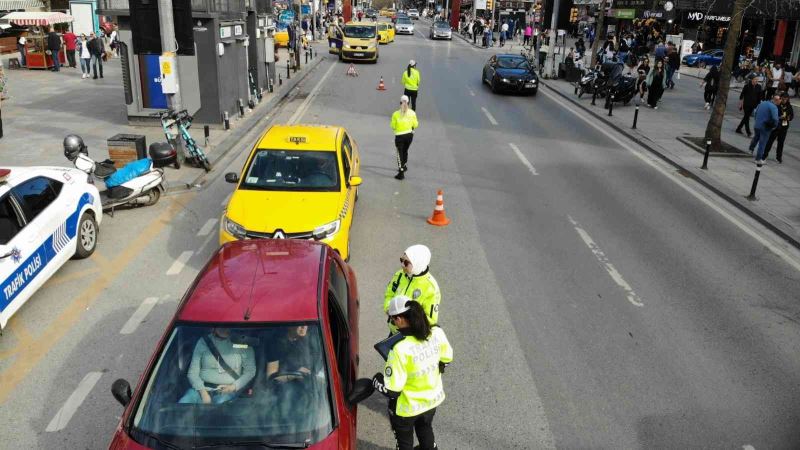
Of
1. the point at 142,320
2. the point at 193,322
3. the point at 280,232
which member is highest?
the point at 193,322

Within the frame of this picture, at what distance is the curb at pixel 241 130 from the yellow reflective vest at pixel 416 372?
31.0ft

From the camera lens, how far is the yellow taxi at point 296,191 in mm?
8555

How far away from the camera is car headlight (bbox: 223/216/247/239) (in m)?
8.49

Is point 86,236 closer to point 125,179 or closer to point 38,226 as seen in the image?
point 38,226

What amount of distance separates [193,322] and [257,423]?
927 mm

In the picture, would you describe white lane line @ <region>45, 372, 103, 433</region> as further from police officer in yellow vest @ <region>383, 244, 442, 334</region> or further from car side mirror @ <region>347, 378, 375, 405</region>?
police officer in yellow vest @ <region>383, 244, 442, 334</region>

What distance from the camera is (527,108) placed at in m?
24.0

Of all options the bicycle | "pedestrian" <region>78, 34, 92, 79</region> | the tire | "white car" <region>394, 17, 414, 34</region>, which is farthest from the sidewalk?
"white car" <region>394, 17, 414, 34</region>

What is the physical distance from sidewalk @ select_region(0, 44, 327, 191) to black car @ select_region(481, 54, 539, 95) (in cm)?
848

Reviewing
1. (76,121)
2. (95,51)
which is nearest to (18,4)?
(95,51)

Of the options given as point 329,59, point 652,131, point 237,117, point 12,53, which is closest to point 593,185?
point 652,131

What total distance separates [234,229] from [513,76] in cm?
1993

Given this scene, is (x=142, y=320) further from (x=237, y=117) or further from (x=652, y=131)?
(x=652, y=131)

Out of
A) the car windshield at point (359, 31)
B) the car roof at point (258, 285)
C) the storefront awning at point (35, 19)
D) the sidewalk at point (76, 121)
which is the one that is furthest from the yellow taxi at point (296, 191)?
the car windshield at point (359, 31)
